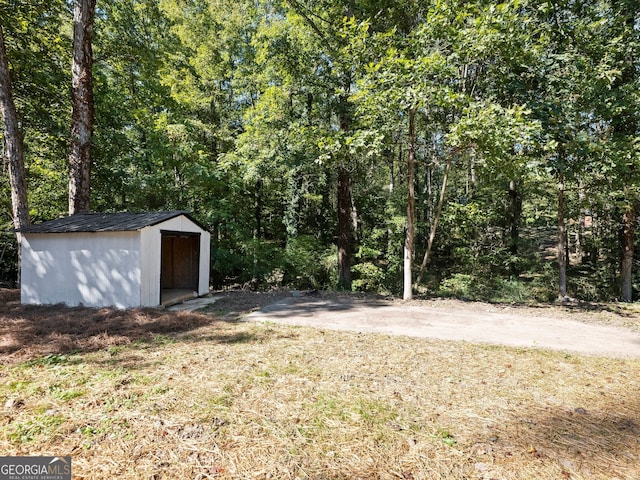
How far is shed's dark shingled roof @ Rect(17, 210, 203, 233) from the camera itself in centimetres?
660

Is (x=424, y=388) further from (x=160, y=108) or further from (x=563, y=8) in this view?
(x=160, y=108)

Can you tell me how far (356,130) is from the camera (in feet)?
26.6

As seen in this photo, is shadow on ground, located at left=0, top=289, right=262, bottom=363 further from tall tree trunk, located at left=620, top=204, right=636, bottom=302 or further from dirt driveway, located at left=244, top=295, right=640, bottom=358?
tall tree trunk, located at left=620, top=204, right=636, bottom=302

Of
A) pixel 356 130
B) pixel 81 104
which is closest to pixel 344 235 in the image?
pixel 356 130

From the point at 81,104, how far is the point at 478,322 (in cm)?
1064

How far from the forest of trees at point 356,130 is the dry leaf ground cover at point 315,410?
4.87 m

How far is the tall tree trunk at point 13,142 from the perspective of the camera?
7.92 m

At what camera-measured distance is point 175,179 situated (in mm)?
12719

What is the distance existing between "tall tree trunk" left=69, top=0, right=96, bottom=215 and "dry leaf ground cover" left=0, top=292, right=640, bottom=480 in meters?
5.57

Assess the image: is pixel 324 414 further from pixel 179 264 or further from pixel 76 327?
pixel 179 264

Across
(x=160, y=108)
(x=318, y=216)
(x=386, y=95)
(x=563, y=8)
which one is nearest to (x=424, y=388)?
(x=386, y=95)

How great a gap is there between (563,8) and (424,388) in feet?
36.5

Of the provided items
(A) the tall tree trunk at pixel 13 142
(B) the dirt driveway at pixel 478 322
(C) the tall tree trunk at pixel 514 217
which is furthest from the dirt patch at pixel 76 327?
(C) the tall tree trunk at pixel 514 217

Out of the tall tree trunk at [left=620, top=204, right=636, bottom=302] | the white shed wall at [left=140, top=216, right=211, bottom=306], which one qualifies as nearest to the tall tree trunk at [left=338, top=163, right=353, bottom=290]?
the white shed wall at [left=140, top=216, right=211, bottom=306]
